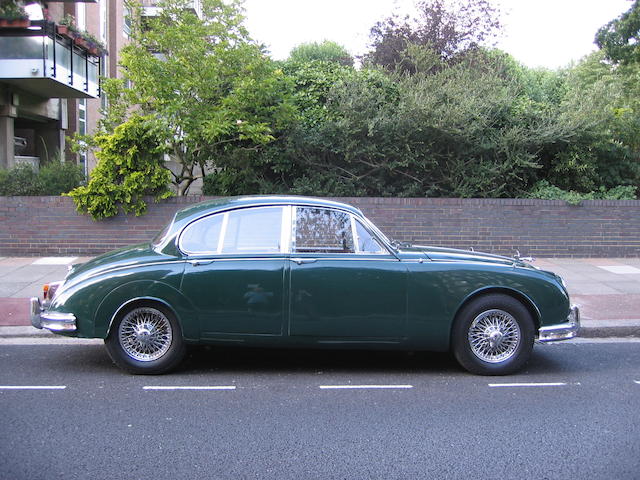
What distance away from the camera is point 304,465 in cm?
398

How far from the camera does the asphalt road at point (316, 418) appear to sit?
156 inches

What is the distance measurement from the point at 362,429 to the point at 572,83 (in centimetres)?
1413

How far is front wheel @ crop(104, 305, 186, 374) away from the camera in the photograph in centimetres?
575

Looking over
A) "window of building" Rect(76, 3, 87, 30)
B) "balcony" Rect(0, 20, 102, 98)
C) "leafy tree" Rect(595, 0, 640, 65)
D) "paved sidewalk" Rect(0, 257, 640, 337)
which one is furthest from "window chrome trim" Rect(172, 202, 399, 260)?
"window of building" Rect(76, 3, 87, 30)

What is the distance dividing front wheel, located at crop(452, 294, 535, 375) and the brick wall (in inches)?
263

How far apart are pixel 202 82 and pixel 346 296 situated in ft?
24.6

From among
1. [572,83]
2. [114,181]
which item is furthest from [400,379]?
[572,83]

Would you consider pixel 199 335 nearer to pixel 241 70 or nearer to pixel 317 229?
pixel 317 229

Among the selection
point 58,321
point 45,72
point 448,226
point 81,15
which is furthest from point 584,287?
point 81,15

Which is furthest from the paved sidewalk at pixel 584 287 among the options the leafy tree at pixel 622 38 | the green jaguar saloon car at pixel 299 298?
the leafy tree at pixel 622 38

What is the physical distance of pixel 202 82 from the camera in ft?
39.0

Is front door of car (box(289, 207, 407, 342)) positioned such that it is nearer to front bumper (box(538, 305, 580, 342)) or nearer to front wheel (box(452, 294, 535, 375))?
front wheel (box(452, 294, 535, 375))

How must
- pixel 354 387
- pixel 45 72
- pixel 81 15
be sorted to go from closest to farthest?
pixel 354 387 → pixel 45 72 → pixel 81 15

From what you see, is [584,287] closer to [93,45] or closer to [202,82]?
[202,82]
